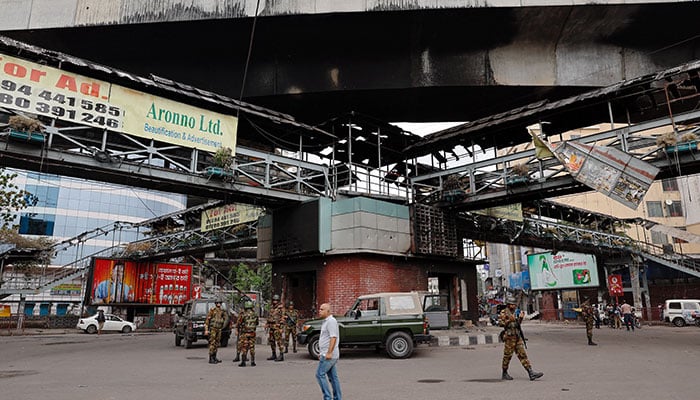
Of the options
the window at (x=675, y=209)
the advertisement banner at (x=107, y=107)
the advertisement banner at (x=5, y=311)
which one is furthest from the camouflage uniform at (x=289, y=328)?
the window at (x=675, y=209)

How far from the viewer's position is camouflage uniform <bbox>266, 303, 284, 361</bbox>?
43.2ft

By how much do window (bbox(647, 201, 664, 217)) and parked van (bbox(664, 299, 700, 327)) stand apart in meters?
19.1

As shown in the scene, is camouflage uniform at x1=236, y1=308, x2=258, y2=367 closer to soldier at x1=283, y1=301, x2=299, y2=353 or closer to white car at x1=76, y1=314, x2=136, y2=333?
soldier at x1=283, y1=301, x2=299, y2=353

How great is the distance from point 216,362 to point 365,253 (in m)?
6.72

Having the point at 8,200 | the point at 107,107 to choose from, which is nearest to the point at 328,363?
the point at 107,107

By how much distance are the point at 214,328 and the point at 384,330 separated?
4866 millimetres

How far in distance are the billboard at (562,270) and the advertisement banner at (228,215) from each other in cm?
2811

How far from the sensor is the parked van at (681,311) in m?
30.8

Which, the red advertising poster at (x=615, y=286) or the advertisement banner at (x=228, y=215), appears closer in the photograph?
the advertisement banner at (x=228, y=215)

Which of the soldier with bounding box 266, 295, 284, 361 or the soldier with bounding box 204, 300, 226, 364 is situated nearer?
the soldier with bounding box 204, 300, 226, 364

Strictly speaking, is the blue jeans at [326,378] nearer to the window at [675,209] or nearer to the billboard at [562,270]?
the billboard at [562,270]

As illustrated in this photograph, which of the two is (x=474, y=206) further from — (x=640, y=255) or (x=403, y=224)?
(x=640, y=255)

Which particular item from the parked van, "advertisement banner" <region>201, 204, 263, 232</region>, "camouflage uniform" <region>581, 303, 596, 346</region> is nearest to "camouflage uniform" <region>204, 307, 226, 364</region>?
"advertisement banner" <region>201, 204, 263, 232</region>

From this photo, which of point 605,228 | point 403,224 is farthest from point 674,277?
point 403,224
